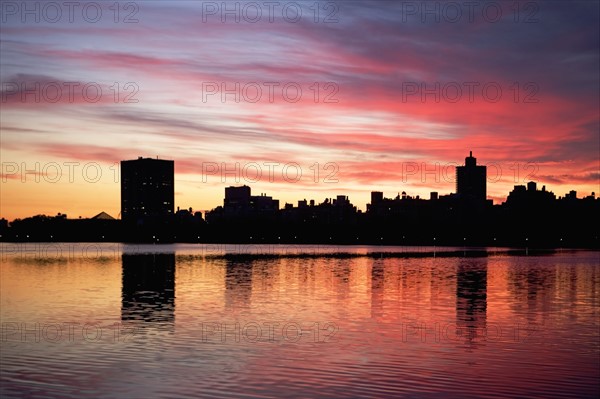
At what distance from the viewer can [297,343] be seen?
116 feet

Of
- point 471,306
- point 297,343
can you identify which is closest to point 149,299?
point 471,306

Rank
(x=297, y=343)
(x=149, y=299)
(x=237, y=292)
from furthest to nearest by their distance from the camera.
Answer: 1. (x=237, y=292)
2. (x=149, y=299)
3. (x=297, y=343)

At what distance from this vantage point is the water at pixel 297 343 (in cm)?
2619

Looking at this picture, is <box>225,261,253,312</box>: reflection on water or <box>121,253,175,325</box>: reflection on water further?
<box>225,261,253,312</box>: reflection on water

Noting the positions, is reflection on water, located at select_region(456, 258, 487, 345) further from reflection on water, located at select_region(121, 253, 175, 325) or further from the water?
reflection on water, located at select_region(121, 253, 175, 325)

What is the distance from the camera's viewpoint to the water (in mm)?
26188

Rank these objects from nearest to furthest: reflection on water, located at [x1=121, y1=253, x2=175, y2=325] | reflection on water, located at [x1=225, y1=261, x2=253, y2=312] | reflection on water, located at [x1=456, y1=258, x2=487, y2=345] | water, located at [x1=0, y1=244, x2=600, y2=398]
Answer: water, located at [x1=0, y1=244, x2=600, y2=398] < reflection on water, located at [x1=456, y1=258, x2=487, y2=345] < reflection on water, located at [x1=121, y1=253, x2=175, y2=325] < reflection on water, located at [x1=225, y1=261, x2=253, y2=312]

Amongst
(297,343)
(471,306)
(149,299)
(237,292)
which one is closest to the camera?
(297,343)

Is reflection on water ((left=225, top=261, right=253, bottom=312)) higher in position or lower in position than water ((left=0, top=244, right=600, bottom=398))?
lower

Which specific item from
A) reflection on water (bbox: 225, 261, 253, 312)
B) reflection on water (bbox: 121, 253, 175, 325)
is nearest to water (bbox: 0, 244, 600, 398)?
reflection on water (bbox: 121, 253, 175, 325)

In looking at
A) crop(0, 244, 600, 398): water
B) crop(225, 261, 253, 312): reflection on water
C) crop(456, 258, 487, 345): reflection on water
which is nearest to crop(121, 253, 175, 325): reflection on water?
crop(0, 244, 600, 398): water

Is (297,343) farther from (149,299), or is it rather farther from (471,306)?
(149,299)

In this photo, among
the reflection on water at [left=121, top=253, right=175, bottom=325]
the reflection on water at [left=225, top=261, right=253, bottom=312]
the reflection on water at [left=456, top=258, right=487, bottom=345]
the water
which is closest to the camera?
the water

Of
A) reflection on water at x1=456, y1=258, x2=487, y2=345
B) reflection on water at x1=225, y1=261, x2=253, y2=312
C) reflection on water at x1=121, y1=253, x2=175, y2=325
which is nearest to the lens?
reflection on water at x1=456, y1=258, x2=487, y2=345
